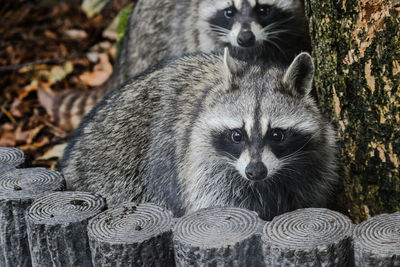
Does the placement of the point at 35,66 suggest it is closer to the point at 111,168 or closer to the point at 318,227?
the point at 111,168

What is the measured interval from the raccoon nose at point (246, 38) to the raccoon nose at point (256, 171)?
1554mm

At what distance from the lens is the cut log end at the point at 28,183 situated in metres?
3.02

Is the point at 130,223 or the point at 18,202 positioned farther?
the point at 18,202

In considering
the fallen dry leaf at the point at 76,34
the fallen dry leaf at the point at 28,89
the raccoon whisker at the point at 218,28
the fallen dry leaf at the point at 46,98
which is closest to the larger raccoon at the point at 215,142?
the raccoon whisker at the point at 218,28

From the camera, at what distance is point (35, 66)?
668 cm

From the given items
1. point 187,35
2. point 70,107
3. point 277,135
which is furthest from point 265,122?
point 70,107

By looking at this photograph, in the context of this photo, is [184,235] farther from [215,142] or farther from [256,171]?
[215,142]

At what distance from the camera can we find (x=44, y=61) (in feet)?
22.0

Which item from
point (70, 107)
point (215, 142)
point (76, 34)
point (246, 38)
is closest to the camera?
point (215, 142)

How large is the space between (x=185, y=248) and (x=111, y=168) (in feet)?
5.26

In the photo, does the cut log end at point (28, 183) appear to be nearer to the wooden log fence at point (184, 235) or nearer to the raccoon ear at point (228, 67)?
the wooden log fence at point (184, 235)

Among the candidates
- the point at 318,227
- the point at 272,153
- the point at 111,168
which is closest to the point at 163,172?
the point at 111,168

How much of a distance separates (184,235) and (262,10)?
2.54m

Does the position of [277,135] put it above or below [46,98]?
above
